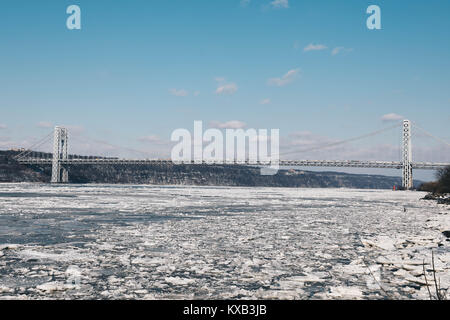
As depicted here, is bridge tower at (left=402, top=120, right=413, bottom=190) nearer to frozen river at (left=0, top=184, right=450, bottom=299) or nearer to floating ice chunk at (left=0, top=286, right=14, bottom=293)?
frozen river at (left=0, top=184, right=450, bottom=299)

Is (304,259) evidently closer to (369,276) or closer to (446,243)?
(369,276)

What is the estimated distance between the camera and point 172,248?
5.93 metres

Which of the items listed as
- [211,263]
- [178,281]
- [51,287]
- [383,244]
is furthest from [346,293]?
[383,244]

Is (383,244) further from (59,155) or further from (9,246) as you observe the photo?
(59,155)

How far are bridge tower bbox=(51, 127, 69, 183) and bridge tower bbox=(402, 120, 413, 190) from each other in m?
66.0

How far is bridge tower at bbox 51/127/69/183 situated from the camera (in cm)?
7406

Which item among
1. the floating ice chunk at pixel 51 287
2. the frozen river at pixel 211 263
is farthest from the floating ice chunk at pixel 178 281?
the floating ice chunk at pixel 51 287

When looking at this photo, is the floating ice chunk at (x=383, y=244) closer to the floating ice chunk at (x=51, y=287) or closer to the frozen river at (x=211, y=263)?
the frozen river at (x=211, y=263)

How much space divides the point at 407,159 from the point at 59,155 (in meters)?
69.9

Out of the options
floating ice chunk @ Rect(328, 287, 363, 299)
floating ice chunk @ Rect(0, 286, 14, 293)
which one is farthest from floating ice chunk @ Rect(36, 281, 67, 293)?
floating ice chunk @ Rect(328, 287, 363, 299)

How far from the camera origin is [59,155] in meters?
79.2

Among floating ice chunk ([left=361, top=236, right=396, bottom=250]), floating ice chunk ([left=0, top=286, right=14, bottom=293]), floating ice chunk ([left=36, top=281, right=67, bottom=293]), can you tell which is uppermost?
floating ice chunk ([left=0, top=286, right=14, bottom=293])

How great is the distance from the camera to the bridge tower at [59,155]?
2916 inches

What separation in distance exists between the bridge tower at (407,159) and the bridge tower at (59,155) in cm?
6595
